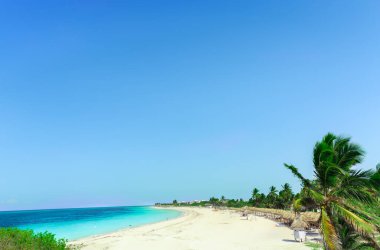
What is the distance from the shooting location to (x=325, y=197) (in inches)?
445

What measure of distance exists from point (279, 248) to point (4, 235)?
1843 centimetres

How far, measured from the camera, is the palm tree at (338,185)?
10703 mm

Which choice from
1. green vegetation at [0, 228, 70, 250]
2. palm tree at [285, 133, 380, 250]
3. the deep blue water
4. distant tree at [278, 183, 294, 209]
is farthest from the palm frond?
distant tree at [278, 183, 294, 209]

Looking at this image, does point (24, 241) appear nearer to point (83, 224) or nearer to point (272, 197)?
point (83, 224)

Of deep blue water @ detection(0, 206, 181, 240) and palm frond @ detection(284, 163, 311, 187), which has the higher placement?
palm frond @ detection(284, 163, 311, 187)

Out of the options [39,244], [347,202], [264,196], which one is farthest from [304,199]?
[264,196]

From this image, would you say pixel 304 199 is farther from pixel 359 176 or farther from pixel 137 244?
pixel 137 244

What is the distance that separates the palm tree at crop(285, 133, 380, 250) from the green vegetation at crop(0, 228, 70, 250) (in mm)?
8329

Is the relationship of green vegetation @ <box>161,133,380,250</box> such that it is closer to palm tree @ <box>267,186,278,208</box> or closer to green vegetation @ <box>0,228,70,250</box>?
green vegetation @ <box>0,228,70,250</box>

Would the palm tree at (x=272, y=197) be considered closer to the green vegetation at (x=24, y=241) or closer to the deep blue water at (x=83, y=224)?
the deep blue water at (x=83, y=224)

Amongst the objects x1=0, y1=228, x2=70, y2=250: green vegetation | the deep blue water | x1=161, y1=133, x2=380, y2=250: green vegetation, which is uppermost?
x1=161, y1=133, x2=380, y2=250: green vegetation

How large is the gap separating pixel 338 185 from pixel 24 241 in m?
10.6

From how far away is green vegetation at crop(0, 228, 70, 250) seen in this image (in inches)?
365

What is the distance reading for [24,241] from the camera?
32.0ft
